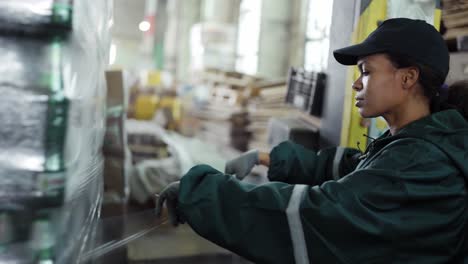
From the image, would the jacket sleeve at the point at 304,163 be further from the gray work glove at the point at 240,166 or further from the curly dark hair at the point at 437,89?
the curly dark hair at the point at 437,89

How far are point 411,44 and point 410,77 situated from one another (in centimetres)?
10

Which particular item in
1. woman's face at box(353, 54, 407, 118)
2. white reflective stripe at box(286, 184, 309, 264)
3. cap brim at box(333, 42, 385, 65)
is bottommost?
white reflective stripe at box(286, 184, 309, 264)

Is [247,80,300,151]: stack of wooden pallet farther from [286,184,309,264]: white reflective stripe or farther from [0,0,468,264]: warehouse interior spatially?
[286,184,309,264]: white reflective stripe

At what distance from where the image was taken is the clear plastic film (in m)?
1.05

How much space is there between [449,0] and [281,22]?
439 cm

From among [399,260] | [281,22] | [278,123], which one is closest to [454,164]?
[399,260]

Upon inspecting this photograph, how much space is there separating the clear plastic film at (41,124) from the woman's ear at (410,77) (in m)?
0.95

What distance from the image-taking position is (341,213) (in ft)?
3.77

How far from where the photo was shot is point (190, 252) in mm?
1708

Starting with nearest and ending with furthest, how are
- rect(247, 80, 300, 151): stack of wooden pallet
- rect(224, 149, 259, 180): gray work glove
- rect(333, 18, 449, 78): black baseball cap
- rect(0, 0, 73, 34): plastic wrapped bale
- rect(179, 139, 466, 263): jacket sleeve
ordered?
rect(0, 0, 73, 34): plastic wrapped bale, rect(179, 139, 466, 263): jacket sleeve, rect(333, 18, 449, 78): black baseball cap, rect(224, 149, 259, 180): gray work glove, rect(247, 80, 300, 151): stack of wooden pallet

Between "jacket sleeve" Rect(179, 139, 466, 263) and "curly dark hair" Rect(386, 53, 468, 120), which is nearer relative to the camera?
"jacket sleeve" Rect(179, 139, 466, 263)

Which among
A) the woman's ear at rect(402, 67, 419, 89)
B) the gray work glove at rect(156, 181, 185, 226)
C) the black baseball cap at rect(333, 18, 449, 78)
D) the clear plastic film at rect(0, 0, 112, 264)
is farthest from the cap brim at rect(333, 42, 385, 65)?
the clear plastic film at rect(0, 0, 112, 264)

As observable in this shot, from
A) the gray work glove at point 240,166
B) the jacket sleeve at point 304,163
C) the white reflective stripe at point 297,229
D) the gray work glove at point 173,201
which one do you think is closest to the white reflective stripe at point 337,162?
the jacket sleeve at point 304,163

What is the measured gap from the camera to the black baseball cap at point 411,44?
1286mm
